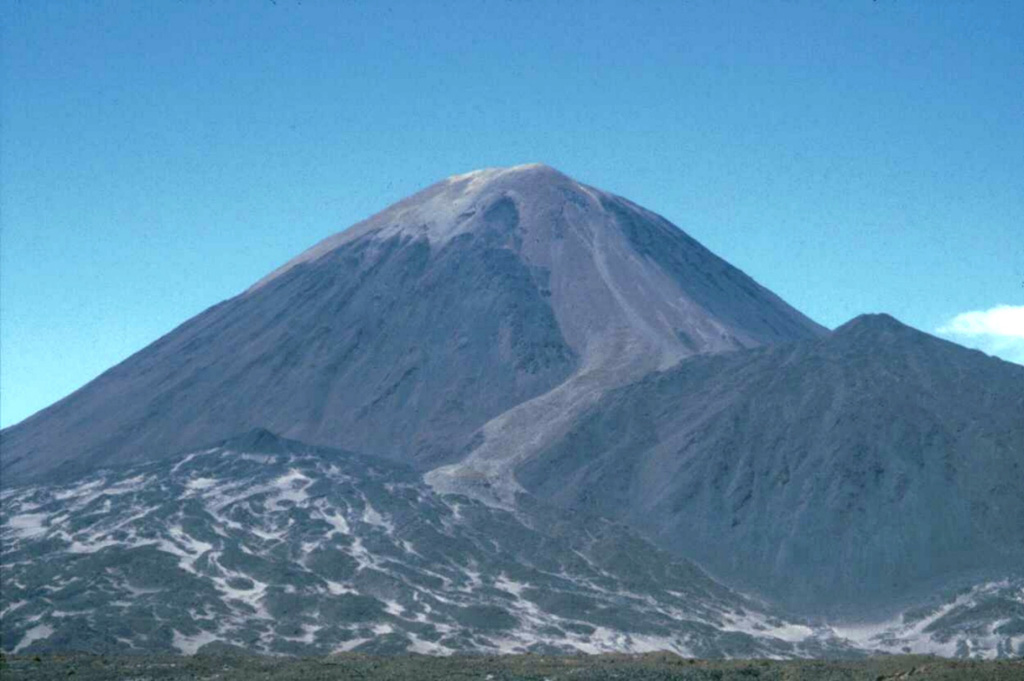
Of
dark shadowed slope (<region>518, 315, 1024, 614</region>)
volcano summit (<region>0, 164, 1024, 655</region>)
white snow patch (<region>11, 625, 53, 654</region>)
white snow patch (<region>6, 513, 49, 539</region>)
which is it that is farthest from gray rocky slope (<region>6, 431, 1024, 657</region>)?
dark shadowed slope (<region>518, 315, 1024, 614</region>)

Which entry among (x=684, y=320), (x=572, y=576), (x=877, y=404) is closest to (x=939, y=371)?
(x=877, y=404)

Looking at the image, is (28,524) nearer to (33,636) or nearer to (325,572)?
(325,572)

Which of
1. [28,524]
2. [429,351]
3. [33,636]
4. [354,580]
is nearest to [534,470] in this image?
[354,580]

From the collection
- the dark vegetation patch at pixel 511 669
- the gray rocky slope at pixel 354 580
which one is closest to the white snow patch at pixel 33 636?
the gray rocky slope at pixel 354 580

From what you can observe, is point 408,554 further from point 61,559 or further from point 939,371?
point 939,371

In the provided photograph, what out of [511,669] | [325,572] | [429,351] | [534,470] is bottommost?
[511,669]

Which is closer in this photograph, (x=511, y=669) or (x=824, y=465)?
(x=511, y=669)
